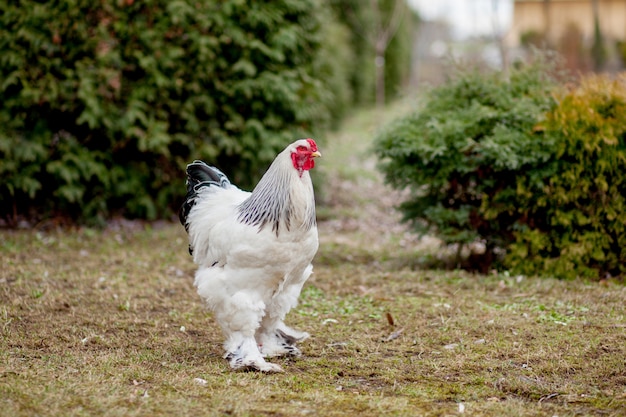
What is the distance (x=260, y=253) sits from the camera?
5.04 m

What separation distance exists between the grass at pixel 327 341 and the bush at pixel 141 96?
4.95ft

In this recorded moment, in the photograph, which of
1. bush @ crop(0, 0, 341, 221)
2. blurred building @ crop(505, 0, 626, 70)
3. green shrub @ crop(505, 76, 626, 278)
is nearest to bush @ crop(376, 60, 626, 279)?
green shrub @ crop(505, 76, 626, 278)

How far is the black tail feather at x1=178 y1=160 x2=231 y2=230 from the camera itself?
19.1ft

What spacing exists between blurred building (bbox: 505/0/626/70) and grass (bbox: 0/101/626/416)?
12.9 meters

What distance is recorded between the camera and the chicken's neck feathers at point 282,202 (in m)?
5.02

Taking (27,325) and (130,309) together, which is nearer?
(27,325)

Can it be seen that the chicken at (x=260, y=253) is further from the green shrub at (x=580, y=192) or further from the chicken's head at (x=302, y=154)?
the green shrub at (x=580, y=192)

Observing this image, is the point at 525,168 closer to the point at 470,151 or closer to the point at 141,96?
the point at 470,151

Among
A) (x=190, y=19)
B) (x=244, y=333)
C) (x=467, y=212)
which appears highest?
(x=190, y=19)

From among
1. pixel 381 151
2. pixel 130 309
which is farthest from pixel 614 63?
pixel 130 309

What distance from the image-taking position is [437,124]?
810 centimetres

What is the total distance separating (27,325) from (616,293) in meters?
5.61

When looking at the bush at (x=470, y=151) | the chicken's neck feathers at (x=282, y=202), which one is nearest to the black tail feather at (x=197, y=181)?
the chicken's neck feathers at (x=282, y=202)

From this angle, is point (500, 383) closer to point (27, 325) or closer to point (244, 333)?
point (244, 333)
